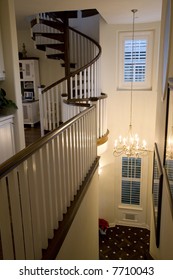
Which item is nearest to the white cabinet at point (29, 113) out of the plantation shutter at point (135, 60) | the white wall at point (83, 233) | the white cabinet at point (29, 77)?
the white cabinet at point (29, 77)

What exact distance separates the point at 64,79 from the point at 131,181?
3.82 metres

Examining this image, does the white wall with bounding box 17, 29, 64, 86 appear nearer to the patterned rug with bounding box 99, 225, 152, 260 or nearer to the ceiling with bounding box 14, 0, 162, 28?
the ceiling with bounding box 14, 0, 162, 28

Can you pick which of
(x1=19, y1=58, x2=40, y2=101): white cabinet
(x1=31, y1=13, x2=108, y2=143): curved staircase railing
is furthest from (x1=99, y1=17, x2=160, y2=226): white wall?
(x1=19, y1=58, x2=40, y2=101): white cabinet

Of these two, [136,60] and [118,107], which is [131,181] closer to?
[118,107]

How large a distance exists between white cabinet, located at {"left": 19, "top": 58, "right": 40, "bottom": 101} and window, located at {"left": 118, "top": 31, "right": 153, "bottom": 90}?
99.3 inches

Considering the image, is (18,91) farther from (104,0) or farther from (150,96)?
(150,96)

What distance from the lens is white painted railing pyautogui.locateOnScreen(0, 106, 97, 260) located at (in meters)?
1.42

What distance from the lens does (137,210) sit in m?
7.25

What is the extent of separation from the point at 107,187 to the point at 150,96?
117 inches

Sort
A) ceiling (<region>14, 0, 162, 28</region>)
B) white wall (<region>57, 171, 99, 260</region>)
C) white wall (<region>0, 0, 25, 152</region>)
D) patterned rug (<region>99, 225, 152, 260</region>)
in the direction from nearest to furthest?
white wall (<region>57, 171, 99, 260</region>) < white wall (<region>0, 0, 25, 152</region>) < ceiling (<region>14, 0, 162, 28</region>) < patterned rug (<region>99, 225, 152, 260</region>)

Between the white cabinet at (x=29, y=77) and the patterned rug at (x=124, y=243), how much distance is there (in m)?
4.65

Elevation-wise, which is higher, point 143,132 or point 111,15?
point 111,15
